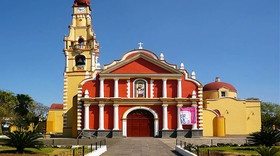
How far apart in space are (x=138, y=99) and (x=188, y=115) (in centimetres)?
625

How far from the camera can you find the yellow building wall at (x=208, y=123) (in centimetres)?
4056

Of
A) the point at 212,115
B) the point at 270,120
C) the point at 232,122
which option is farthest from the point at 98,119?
the point at 270,120

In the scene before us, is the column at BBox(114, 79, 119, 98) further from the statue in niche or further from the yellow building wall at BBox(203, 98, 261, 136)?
the yellow building wall at BBox(203, 98, 261, 136)

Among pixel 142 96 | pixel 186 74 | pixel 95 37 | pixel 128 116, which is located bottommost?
pixel 128 116

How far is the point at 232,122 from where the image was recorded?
4594cm

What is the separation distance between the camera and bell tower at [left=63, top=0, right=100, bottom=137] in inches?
1865

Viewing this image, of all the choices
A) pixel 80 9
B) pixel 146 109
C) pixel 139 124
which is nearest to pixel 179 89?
pixel 146 109

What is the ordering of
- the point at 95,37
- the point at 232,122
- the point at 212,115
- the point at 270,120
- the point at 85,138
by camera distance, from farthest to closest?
1. the point at 270,120
2. the point at 95,37
3. the point at 232,122
4. the point at 212,115
5. the point at 85,138

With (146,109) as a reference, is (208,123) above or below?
below

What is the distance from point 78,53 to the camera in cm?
4884

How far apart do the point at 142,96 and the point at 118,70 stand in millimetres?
4282

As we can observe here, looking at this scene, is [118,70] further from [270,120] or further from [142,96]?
[270,120]

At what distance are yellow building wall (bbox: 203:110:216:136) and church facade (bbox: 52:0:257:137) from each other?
244 cm

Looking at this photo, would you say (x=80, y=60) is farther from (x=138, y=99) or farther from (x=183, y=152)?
(x=183, y=152)
